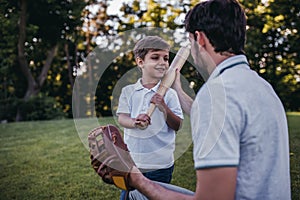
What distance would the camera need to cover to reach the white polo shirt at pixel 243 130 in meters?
1.24

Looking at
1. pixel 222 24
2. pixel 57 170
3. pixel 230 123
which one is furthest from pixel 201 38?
pixel 57 170

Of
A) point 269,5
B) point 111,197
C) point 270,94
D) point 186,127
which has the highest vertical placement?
point 269,5

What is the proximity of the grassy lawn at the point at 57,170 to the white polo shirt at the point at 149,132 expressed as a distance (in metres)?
0.11

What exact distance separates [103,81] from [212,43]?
0.78m

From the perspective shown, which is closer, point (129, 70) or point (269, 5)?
point (129, 70)

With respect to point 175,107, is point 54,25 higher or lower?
higher

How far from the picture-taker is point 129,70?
2322 millimetres

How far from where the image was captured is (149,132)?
221 cm

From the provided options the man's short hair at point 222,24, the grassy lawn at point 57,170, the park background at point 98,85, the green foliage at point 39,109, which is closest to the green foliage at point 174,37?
the park background at point 98,85

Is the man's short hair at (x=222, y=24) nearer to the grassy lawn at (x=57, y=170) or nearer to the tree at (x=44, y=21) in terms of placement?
the grassy lawn at (x=57, y=170)

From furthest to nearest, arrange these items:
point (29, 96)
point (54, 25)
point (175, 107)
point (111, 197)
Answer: point (29, 96) < point (54, 25) < point (111, 197) < point (175, 107)

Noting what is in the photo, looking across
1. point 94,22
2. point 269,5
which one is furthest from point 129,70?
point 94,22

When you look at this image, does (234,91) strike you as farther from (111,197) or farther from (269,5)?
(269,5)

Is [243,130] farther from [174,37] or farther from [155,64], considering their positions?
[155,64]
